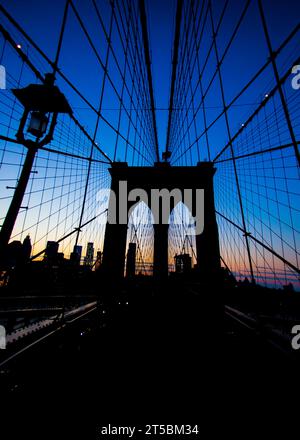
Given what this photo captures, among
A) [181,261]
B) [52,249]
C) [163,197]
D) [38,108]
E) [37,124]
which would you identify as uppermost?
[38,108]

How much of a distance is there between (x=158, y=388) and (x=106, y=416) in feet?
1.50

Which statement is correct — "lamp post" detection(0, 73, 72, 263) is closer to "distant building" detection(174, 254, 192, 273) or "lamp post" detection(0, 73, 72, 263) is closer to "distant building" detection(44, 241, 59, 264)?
"distant building" detection(44, 241, 59, 264)

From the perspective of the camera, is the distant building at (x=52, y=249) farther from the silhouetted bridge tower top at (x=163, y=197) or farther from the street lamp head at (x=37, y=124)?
the street lamp head at (x=37, y=124)

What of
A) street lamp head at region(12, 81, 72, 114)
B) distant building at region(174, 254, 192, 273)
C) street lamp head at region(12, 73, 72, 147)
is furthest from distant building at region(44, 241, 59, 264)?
distant building at region(174, 254, 192, 273)

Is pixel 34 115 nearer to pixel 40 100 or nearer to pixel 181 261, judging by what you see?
pixel 40 100

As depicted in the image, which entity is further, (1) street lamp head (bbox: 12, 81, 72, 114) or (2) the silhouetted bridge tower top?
(2) the silhouetted bridge tower top

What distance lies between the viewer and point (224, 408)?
1.23 m

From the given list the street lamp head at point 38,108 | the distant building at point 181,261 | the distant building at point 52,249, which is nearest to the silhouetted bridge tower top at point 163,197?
the distant building at point 52,249

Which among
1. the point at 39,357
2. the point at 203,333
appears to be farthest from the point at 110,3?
the point at 203,333

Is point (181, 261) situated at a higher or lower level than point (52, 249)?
higher

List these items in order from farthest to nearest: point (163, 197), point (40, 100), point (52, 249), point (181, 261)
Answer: point (181, 261) → point (163, 197) → point (52, 249) → point (40, 100)

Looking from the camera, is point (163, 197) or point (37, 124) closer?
point (37, 124)

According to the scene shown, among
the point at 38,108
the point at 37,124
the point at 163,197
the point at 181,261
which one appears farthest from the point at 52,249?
the point at 181,261

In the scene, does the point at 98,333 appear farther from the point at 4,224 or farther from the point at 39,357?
the point at 4,224
